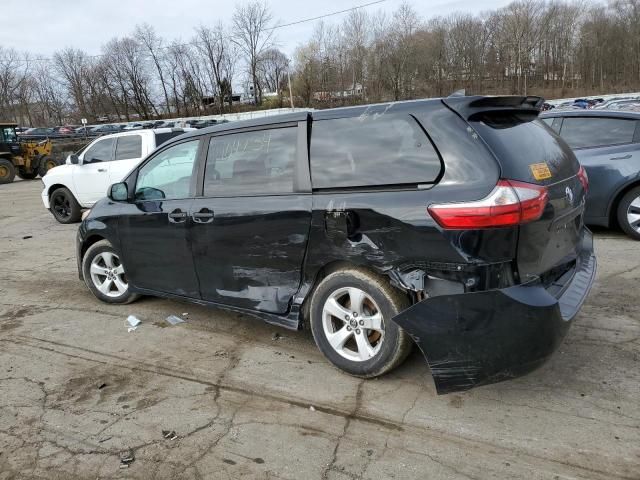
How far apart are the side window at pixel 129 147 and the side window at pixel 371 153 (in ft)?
25.2

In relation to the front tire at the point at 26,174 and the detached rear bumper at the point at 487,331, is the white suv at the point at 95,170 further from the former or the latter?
the front tire at the point at 26,174

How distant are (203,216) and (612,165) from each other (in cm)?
527

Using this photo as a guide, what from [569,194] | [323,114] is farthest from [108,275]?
[569,194]

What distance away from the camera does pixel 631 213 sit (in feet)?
21.4

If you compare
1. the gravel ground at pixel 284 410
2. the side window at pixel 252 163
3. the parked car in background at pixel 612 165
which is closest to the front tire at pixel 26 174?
the gravel ground at pixel 284 410

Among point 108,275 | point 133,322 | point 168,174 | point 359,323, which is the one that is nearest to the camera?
point 359,323

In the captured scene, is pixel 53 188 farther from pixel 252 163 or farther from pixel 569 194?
pixel 569 194

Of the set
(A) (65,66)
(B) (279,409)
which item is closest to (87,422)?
(B) (279,409)

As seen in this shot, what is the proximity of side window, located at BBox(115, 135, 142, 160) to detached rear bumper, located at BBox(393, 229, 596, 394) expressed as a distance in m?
8.64

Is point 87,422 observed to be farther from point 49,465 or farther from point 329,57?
point 329,57

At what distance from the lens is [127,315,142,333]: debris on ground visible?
4685 mm

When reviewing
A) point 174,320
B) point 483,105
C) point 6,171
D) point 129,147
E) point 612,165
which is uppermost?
point 483,105

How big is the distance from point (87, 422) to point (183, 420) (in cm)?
60

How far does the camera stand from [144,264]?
4.73 metres
